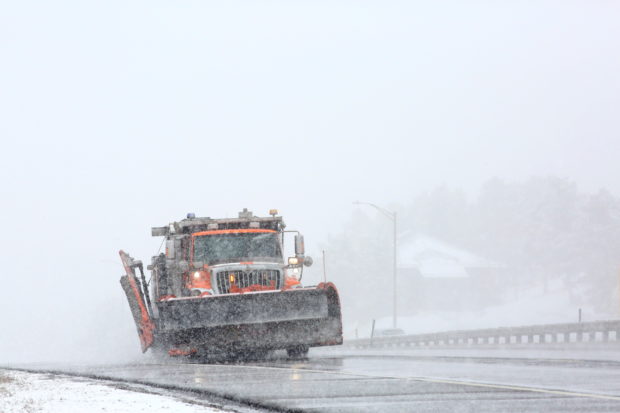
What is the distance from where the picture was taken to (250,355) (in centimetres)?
2056

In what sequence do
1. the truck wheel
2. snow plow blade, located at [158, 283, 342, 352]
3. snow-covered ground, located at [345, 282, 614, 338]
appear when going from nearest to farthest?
snow plow blade, located at [158, 283, 342, 352]
the truck wheel
snow-covered ground, located at [345, 282, 614, 338]

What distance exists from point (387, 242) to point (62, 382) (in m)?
95.9

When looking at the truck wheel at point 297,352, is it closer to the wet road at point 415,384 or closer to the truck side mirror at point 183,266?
the truck side mirror at point 183,266

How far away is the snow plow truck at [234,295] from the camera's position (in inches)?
726

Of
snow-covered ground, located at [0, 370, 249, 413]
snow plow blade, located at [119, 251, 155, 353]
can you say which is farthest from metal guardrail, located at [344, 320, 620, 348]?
snow-covered ground, located at [0, 370, 249, 413]

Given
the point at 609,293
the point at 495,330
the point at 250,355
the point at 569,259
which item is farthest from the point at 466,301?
the point at 250,355

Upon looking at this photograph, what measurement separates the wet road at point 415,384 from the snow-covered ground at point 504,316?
76.5 m

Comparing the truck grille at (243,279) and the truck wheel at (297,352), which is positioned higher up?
the truck grille at (243,279)

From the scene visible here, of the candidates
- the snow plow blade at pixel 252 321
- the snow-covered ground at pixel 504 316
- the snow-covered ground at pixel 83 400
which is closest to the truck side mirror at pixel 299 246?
the snow plow blade at pixel 252 321

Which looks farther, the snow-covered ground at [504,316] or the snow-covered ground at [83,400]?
the snow-covered ground at [504,316]

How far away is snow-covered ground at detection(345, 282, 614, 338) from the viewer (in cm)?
9206

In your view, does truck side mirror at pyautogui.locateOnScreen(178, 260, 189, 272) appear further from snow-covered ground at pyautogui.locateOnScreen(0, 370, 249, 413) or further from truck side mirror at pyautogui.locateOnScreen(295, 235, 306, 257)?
snow-covered ground at pyautogui.locateOnScreen(0, 370, 249, 413)

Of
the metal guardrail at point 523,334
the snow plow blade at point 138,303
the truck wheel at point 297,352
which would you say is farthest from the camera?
the metal guardrail at point 523,334

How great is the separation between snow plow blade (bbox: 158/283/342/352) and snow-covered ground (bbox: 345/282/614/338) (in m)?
72.0
